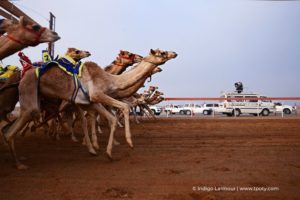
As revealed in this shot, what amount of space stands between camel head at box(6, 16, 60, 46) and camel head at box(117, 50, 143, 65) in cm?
510

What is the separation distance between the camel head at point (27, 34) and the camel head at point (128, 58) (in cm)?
510

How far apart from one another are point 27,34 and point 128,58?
5486mm

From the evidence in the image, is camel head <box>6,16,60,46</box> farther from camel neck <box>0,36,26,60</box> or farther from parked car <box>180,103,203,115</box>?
parked car <box>180,103,203,115</box>

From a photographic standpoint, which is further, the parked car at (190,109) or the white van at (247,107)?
the parked car at (190,109)

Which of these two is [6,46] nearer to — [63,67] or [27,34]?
[27,34]

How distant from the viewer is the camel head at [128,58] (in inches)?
499

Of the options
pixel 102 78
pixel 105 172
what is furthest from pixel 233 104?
pixel 105 172

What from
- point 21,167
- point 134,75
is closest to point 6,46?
point 21,167

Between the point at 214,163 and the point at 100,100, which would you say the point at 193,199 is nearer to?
the point at 214,163

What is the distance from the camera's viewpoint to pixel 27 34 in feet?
24.9

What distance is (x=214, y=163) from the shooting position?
23.6ft

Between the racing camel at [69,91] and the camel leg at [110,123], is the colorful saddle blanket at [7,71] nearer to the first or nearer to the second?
the racing camel at [69,91]

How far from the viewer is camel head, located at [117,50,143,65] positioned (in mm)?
12664

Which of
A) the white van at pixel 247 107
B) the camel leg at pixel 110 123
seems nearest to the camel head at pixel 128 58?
the camel leg at pixel 110 123
